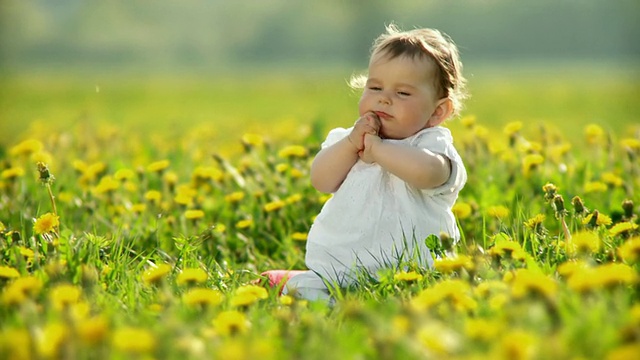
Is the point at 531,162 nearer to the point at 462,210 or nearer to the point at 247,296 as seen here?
the point at 462,210

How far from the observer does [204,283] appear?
282 centimetres

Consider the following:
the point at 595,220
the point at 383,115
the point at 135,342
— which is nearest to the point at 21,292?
the point at 135,342

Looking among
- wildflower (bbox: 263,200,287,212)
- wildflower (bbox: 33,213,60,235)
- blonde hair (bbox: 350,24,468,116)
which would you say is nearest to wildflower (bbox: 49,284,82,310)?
wildflower (bbox: 33,213,60,235)

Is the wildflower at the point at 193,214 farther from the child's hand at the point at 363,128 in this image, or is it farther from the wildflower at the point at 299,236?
the child's hand at the point at 363,128

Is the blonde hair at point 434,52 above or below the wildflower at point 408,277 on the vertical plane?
above

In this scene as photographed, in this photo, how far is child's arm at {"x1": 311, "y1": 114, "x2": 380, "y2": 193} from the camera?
3.03m

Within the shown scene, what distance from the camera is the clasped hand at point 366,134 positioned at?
9.82 feet

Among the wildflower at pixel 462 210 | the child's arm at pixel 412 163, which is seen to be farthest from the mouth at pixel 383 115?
the wildflower at pixel 462 210

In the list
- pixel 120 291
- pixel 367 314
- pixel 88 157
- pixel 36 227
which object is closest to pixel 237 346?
pixel 367 314

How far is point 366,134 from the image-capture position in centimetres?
301

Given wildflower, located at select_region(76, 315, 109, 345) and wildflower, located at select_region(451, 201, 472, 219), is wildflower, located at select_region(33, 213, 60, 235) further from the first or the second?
wildflower, located at select_region(451, 201, 472, 219)

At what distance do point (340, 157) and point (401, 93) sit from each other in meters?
0.33

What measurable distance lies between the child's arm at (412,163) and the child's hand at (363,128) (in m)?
0.04

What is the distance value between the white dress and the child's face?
0.07 meters
